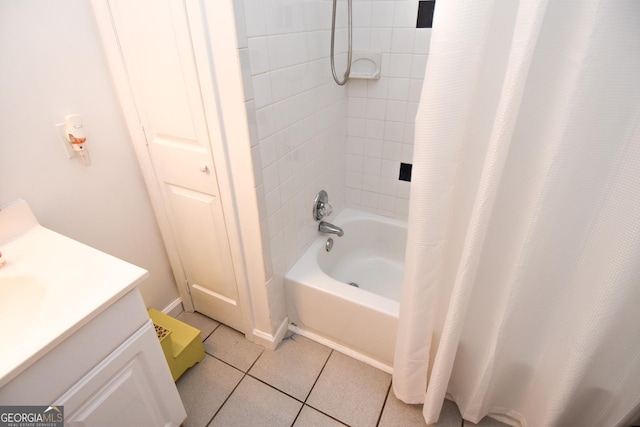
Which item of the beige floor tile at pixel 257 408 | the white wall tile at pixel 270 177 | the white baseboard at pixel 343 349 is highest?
the white wall tile at pixel 270 177

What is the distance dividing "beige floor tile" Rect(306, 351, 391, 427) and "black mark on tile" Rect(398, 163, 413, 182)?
973 mm

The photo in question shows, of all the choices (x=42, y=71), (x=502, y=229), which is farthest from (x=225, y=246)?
(x=502, y=229)

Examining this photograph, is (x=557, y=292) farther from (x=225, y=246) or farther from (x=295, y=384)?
(x=225, y=246)

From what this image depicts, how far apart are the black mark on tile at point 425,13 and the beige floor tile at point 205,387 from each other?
5.72 feet

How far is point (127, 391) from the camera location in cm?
92

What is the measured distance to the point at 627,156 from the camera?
71 cm

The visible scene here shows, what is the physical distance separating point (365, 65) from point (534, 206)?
3.66 feet

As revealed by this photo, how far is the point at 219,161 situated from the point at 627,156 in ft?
3.63

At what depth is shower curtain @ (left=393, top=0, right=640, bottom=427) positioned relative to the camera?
668 millimetres

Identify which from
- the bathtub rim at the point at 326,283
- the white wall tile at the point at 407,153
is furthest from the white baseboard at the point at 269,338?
the white wall tile at the point at 407,153

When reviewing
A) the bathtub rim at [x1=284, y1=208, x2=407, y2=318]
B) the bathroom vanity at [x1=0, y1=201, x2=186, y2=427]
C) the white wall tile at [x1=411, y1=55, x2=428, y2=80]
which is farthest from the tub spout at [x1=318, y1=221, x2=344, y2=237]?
the bathroom vanity at [x1=0, y1=201, x2=186, y2=427]

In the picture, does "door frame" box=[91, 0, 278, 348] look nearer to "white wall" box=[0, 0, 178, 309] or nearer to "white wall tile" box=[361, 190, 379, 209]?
"white wall" box=[0, 0, 178, 309]

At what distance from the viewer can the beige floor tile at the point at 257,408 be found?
1.28 meters

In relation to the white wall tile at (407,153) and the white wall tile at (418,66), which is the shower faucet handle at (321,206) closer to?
the white wall tile at (407,153)
